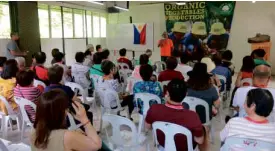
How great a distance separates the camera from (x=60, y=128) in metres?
1.45

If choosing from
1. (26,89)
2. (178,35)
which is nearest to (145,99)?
(26,89)

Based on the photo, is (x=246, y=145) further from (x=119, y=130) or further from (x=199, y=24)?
(x=199, y=24)

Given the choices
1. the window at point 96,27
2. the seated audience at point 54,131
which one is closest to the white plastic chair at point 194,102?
the seated audience at point 54,131

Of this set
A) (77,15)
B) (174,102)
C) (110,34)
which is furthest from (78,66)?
(110,34)

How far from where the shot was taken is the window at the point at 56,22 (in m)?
8.02

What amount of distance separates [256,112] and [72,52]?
7.76m

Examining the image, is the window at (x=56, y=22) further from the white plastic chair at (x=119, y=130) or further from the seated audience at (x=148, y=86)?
the white plastic chair at (x=119, y=130)

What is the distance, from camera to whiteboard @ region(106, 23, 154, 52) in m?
9.91

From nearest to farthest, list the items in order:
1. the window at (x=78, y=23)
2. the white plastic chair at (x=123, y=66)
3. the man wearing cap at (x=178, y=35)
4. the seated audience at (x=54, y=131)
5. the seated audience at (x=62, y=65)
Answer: the seated audience at (x=54, y=131)
the seated audience at (x=62, y=65)
the white plastic chair at (x=123, y=66)
the window at (x=78, y=23)
the man wearing cap at (x=178, y=35)

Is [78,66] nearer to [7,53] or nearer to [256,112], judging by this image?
[7,53]

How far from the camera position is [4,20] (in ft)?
20.7

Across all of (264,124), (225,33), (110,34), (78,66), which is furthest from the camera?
Answer: (110,34)

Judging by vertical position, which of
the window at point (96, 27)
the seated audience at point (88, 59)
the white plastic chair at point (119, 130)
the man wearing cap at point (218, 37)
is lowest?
the white plastic chair at point (119, 130)

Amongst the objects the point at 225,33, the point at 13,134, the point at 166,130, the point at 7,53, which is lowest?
the point at 13,134
